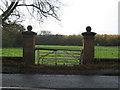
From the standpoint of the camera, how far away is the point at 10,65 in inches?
312

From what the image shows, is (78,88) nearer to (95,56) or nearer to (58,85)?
(58,85)

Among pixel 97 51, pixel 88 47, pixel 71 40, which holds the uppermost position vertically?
pixel 71 40

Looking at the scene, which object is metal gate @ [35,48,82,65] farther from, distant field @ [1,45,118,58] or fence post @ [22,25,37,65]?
distant field @ [1,45,118,58]

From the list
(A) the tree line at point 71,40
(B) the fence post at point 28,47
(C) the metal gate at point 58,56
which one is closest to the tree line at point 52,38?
(A) the tree line at point 71,40

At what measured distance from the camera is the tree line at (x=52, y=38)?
969 centimetres

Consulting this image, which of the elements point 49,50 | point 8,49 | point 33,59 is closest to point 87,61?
point 49,50

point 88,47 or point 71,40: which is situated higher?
point 71,40

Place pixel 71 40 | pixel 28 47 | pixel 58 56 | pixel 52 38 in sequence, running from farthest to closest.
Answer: pixel 71 40 < pixel 52 38 < pixel 58 56 < pixel 28 47

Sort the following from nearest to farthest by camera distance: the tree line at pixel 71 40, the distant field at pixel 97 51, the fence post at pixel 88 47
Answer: the fence post at pixel 88 47 < the distant field at pixel 97 51 < the tree line at pixel 71 40

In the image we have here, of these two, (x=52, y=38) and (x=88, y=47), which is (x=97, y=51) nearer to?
(x=88, y=47)

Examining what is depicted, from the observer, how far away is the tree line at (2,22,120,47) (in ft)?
31.8

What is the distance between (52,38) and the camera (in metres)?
10.2

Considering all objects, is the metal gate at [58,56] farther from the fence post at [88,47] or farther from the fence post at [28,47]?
the fence post at [88,47]

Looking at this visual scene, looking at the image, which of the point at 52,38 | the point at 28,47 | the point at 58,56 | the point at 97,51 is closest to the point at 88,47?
the point at 97,51
